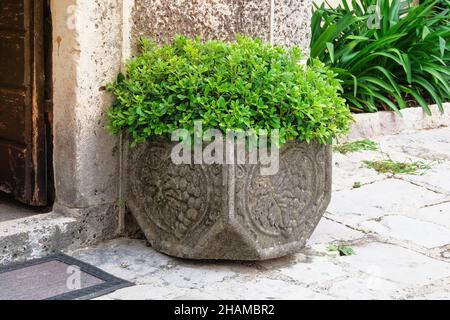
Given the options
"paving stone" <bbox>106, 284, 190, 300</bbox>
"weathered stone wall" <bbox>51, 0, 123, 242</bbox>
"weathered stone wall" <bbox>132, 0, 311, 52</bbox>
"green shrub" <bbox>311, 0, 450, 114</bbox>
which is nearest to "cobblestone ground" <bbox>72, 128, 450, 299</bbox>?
"paving stone" <bbox>106, 284, 190, 300</bbox>

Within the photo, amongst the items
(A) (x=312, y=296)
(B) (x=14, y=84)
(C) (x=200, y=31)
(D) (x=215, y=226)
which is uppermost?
(C) (x=200, y=31)

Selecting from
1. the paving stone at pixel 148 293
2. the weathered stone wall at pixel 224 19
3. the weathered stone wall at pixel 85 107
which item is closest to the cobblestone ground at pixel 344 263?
the paving stone at pixel 148 293

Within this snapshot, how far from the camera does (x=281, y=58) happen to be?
4336 mm

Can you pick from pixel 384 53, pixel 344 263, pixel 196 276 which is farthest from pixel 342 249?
pixel 384 53

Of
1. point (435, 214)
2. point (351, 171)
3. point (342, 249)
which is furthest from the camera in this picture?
point (351, 171)

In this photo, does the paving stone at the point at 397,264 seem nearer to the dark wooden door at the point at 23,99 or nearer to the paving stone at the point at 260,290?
the paving stone at the point at 260,290

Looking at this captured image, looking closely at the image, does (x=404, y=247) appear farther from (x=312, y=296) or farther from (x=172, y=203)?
(x=172, y=203)

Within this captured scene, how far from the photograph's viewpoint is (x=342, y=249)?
14.4ft

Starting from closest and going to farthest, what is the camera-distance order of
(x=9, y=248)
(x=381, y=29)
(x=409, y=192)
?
(x=9, y=248) → (x=409, y=192) → (x=381, y=29)

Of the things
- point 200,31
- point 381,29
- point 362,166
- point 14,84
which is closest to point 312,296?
point 200,31

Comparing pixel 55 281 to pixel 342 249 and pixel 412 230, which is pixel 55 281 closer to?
pixel 342 249

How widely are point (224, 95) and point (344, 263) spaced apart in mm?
975

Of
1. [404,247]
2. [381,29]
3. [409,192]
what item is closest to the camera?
[404,247]

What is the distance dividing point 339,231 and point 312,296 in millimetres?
958
